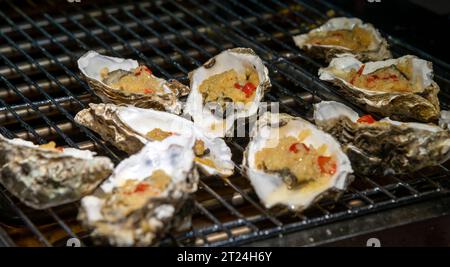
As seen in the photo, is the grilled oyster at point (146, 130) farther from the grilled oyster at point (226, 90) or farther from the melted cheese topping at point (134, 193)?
the melted cheese topping at point (134, 193)

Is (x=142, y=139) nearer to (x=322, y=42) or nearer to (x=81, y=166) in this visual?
(x=81, y=166)

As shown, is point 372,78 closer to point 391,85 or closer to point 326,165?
point 391,85

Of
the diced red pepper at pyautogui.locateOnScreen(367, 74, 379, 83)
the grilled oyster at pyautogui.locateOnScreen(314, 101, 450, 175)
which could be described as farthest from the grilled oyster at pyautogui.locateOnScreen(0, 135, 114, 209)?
the diced red pepper at pyautogui.locateOnScreen(367, 74, 379, 83)

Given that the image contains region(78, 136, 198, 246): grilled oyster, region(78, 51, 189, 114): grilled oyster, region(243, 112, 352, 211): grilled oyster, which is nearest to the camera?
region(78, 136, 198, 246): grilled oyster

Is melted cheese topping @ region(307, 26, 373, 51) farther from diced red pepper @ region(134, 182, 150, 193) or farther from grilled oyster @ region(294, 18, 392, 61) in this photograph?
diced red pepper @ region(134, 182, 150, 193)

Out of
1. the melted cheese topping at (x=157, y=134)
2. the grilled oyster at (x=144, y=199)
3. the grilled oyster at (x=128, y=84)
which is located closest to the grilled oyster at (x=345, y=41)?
the grilled oyster at (x=128, y=84)
